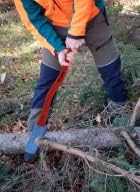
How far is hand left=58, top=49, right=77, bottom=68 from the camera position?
3268mm

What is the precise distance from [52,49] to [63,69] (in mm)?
269

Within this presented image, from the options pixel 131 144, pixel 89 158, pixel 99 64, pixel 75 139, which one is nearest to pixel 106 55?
pixel 99 64

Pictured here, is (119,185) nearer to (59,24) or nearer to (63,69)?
(63,69)

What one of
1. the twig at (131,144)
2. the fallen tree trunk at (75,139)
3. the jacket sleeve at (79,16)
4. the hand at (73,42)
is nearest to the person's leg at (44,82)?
the fallen tree trunk at (75,139)

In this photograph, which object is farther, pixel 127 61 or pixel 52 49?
pixel 127 61

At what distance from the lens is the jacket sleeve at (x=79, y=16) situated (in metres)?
3.07

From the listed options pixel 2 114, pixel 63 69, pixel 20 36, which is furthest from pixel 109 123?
pixel 20 36

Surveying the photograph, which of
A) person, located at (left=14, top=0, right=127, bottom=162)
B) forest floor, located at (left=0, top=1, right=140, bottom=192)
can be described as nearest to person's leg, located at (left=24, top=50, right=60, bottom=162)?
person, located at (left=14, top=0, right=127, bottom=162)

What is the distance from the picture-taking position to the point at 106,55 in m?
3.67

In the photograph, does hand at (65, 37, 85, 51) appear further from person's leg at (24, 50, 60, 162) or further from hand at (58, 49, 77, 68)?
person's leg at (24, 50, 60, 162)

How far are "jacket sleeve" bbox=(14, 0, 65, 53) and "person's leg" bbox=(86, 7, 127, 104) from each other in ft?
1.04

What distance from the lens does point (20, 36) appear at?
23.4ft

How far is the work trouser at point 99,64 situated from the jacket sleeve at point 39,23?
0.12m

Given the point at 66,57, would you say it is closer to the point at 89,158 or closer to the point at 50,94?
the point at 50,94
